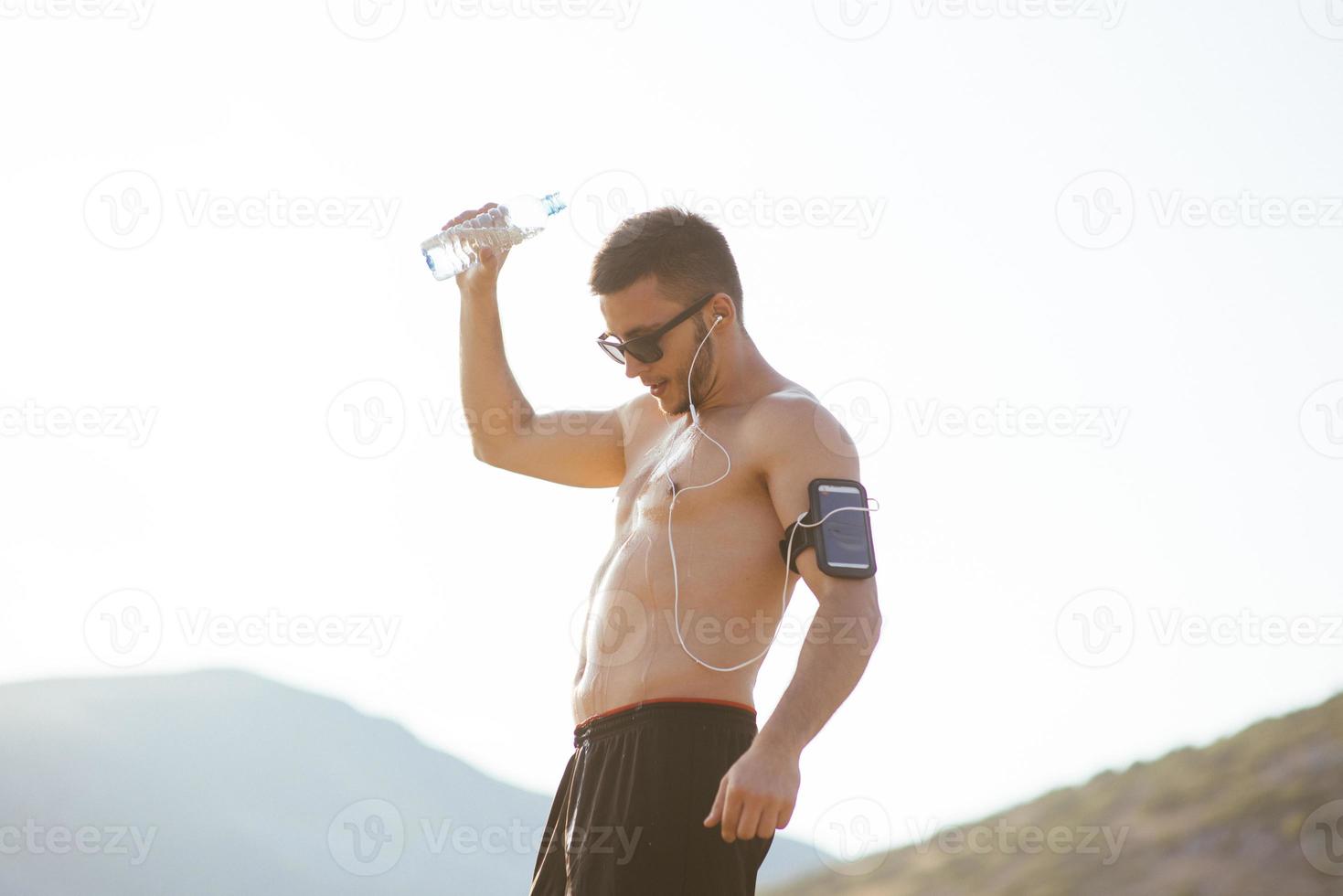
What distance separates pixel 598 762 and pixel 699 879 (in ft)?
1.08

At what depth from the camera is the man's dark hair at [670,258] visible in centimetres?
315

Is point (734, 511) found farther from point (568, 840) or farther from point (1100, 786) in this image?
point (1100, 786)

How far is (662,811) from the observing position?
2.81 meters


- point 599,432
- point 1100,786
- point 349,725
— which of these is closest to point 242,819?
point 349,725

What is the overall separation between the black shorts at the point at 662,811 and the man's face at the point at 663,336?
71 cm

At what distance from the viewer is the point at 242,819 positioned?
37.3 m

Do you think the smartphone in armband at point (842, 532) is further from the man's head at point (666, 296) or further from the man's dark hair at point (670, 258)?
the man's dark hair at point (670, 258)

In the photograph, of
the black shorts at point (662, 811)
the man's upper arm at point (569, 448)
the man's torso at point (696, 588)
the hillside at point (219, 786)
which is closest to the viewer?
the black shorts at point (662, 811)

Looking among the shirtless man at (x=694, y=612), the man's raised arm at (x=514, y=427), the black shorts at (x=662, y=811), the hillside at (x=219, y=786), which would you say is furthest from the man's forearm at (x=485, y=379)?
the hillside at (x=219, y=786)

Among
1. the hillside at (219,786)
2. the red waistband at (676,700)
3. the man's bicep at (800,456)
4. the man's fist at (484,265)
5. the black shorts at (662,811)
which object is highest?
the man's fist at (484,265)

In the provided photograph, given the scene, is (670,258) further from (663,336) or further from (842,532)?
(842,532)

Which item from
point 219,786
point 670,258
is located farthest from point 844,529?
point 219,786

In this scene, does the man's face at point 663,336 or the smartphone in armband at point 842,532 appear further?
the man's face at point 663,336

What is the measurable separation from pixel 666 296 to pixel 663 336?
0.30 feet
